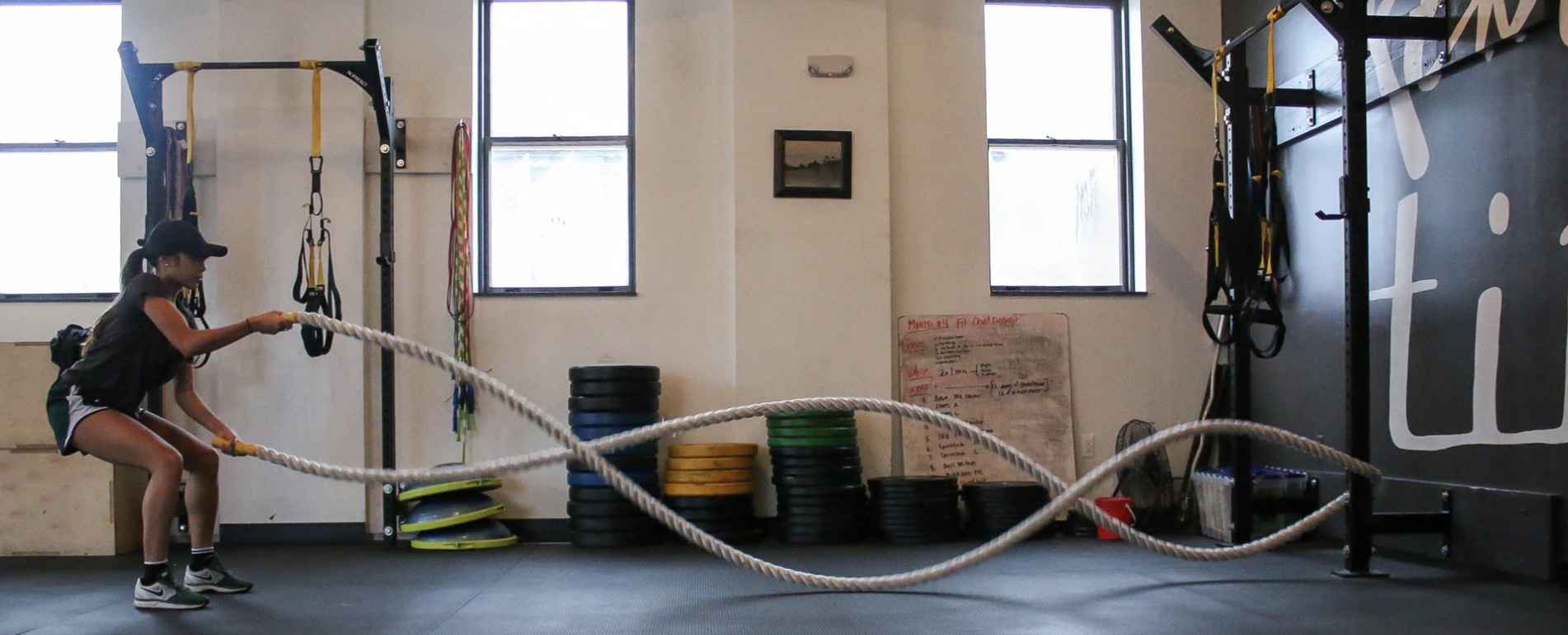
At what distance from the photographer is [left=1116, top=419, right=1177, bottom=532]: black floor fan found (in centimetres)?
545

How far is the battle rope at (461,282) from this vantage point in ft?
17.7

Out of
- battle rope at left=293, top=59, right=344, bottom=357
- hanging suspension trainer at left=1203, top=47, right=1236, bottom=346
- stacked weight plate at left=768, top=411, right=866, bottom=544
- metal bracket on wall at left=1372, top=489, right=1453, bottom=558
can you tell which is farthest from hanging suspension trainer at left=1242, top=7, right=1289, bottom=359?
battle rope at left=293, top=59, right=344, bottom=357

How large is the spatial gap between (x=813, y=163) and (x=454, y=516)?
8.10ft

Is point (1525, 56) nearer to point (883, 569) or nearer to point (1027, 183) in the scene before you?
point (1027, 183)

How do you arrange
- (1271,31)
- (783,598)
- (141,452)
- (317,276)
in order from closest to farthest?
(141,452), (783,598), (1271,31), (317,276)

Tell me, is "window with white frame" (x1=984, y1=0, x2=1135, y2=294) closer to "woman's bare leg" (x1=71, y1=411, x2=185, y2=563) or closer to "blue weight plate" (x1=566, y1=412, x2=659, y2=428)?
"blue weight plate" (x1=566, y1=412, x2=659, y2=428)

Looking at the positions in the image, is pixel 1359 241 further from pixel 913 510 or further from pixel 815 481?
pixel 815 481

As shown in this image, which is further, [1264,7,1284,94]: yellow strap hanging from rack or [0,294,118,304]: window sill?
[0,294,118,304]: window sill

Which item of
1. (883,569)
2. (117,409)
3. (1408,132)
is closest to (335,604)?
(117,409)

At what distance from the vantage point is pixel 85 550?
195 inches

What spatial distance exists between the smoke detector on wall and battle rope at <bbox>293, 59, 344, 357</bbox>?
7.82ft

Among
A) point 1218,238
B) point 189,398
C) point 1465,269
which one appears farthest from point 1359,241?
point 189,398

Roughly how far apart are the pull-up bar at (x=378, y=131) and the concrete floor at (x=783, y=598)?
0.68m

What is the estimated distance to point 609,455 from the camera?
16.8 feet
